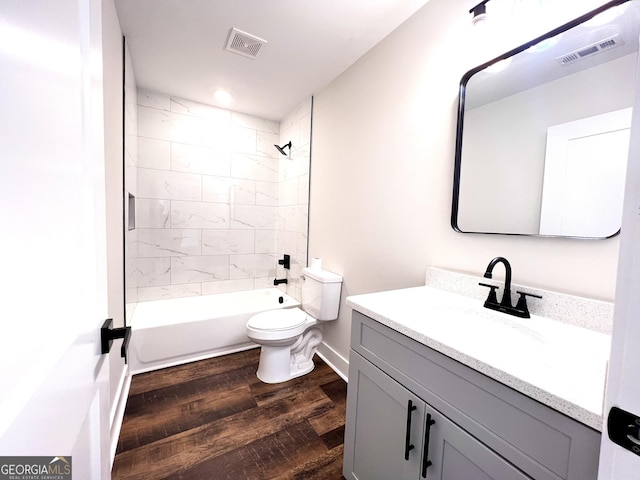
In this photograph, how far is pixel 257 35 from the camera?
177 cm

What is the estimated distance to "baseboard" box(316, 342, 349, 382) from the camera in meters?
2.14

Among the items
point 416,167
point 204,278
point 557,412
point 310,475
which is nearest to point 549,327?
point 557,412

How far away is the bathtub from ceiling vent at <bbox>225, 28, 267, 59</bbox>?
2.17 m

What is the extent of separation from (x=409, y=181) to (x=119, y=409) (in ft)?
7.53

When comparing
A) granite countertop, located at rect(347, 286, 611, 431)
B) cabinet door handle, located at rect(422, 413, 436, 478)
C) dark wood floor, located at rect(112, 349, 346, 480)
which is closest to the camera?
granite countertop, located at rect(347, 286, 611, 431)

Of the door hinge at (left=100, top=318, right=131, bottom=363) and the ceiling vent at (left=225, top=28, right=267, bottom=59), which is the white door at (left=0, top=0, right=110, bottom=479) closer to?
the door hinge at (left=100, top=318, right=131, bottom=363)

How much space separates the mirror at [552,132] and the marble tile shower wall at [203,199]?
211cm

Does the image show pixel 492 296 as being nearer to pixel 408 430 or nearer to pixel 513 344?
pixel 513 344

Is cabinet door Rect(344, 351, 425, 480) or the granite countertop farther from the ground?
the granite countertop

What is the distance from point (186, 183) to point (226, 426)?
2.33 m

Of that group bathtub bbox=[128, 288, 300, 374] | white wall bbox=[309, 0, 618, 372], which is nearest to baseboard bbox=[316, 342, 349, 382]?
white wall bbox=[309, 0, 618, 372]

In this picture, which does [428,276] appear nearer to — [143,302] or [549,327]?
[549,327]

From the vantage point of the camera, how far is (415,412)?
91 cm

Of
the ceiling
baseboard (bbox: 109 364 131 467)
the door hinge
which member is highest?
the ceiling
